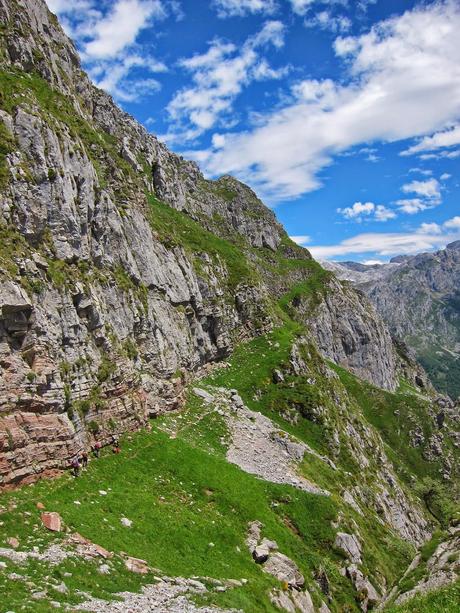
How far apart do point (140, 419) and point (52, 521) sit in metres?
19.1

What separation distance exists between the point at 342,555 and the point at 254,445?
16787 mm

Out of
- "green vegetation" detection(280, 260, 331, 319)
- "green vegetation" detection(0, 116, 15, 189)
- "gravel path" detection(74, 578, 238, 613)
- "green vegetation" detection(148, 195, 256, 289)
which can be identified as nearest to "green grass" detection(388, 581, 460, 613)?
"gravel path" detection(74, 578, 238, 613)

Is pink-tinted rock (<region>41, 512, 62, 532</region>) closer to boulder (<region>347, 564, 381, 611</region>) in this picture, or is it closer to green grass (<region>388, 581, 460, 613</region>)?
green grass (<region>388, 581, 460, 613</region>)

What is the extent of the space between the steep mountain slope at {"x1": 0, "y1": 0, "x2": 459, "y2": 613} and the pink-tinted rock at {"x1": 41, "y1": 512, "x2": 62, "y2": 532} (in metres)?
0.20

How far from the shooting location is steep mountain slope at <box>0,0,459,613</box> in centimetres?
2721

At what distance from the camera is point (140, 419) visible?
45.4 m

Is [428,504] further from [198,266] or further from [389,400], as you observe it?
[198,266]

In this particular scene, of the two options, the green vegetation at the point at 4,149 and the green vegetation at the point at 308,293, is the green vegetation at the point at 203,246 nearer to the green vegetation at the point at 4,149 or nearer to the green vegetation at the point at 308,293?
the green vegetation at the point at 4,149

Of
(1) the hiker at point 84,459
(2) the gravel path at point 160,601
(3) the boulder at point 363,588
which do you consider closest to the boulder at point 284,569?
(3) the boulder at point 363,588

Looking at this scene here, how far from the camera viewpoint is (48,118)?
46.4m

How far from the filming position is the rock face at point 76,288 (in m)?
33.2

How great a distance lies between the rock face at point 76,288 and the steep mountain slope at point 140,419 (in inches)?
7.8

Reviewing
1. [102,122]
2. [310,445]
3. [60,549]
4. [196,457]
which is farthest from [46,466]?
[102,122]

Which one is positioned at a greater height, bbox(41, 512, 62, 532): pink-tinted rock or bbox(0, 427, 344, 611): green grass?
bbox(41, 512, 62, 532): pink-tinted rock
